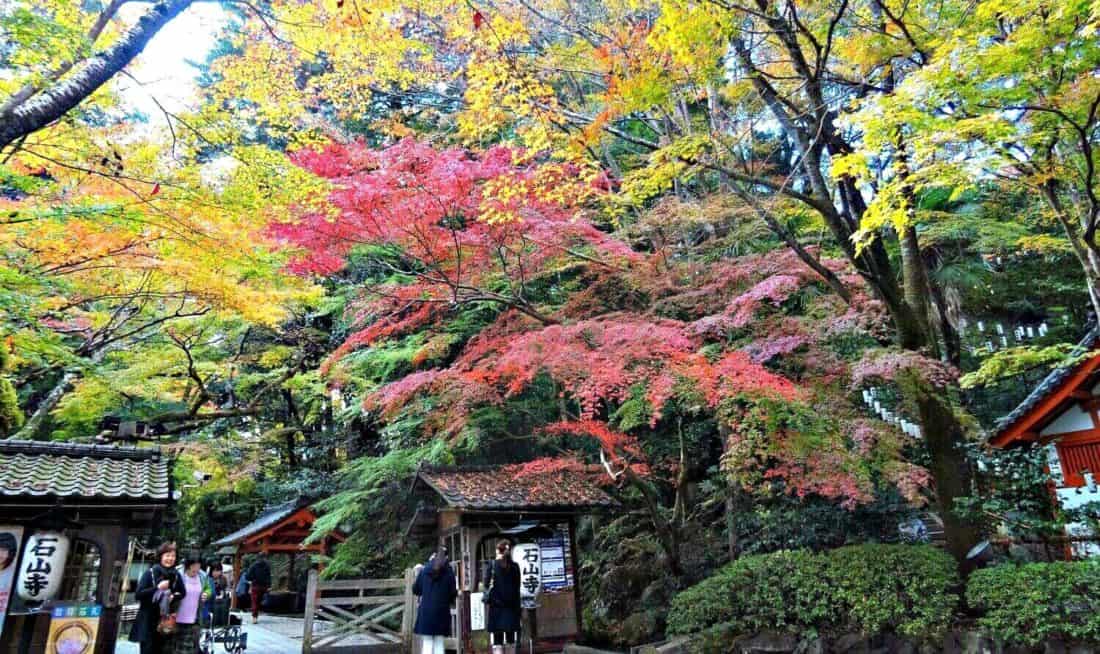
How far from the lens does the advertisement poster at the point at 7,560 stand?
653cm

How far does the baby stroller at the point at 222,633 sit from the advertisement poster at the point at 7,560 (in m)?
2.36

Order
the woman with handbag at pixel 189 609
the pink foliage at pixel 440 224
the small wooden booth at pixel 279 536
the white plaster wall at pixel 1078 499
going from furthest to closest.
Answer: the small wooden booth at pixel 279 536, the pink foliage at pixel 440 224, the white plaster wall at pixel 1078 499, the woman with handbag at pixel 189 609

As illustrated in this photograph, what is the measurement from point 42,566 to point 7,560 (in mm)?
326

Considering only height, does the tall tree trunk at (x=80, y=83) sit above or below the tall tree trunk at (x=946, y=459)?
above

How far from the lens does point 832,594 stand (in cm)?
790

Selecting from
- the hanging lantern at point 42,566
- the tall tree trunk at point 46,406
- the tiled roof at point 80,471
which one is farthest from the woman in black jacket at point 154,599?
the tall tree trunk at point 46,406

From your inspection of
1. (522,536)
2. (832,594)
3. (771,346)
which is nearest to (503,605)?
(522,536)

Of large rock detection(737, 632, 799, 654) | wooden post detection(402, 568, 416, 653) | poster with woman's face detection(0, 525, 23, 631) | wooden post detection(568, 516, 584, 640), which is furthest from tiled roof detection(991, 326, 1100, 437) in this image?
poster with woman's face detection(0, 525, 23, 631)

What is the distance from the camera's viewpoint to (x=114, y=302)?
41.1ft

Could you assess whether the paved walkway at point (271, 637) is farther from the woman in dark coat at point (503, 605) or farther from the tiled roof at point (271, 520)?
the woman in dark coat at point (503, 605)

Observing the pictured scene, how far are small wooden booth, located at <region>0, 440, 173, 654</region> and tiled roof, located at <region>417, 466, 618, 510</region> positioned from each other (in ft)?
12.6

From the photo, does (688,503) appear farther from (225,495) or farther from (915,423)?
(225,495)

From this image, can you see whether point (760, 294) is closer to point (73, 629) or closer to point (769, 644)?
point (769, 644)

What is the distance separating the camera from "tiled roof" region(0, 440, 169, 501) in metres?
6.77
